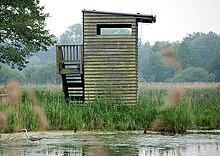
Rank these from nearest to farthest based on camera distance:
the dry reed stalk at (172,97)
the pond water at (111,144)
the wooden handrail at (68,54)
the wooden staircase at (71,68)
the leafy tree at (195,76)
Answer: the pond water at (111,144)
the dry reed stalk at (172,97)
the wooden handrail at (68,54)
the wooden staircase at (71,68)
the leafy tree at (195,76)

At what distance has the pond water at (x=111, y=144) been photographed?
13977mm

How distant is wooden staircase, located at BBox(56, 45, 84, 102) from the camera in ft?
78.9

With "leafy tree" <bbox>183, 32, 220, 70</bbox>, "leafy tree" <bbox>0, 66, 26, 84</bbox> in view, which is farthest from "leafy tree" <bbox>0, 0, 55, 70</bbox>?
"leafy tree" <bbox>183, 32, 220, 70</bbox>

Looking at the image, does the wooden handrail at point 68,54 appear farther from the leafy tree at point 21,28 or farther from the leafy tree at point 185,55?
the leafy tree at point 185,55

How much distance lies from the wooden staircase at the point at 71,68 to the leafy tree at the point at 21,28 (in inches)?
223

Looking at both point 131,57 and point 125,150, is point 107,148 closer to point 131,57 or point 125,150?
point 125,150

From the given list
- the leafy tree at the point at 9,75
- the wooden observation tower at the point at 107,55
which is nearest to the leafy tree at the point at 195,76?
the leafy tree at the point at 9,75

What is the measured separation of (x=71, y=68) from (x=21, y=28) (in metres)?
7.24

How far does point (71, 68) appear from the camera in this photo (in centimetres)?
2462

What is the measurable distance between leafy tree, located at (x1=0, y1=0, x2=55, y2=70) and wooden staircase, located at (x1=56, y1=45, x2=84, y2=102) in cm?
567

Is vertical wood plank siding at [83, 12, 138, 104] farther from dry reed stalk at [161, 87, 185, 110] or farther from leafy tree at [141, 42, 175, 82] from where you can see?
leafy tree at [141, 42, 175, 82]

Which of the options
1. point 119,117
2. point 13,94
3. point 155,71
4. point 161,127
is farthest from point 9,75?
point 161,127

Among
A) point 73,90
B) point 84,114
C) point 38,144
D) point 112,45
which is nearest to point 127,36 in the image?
point 112,45

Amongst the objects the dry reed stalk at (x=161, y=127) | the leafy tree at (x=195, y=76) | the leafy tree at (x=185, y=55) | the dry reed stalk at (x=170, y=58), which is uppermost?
the leafy tree at (x=185, y=55)
